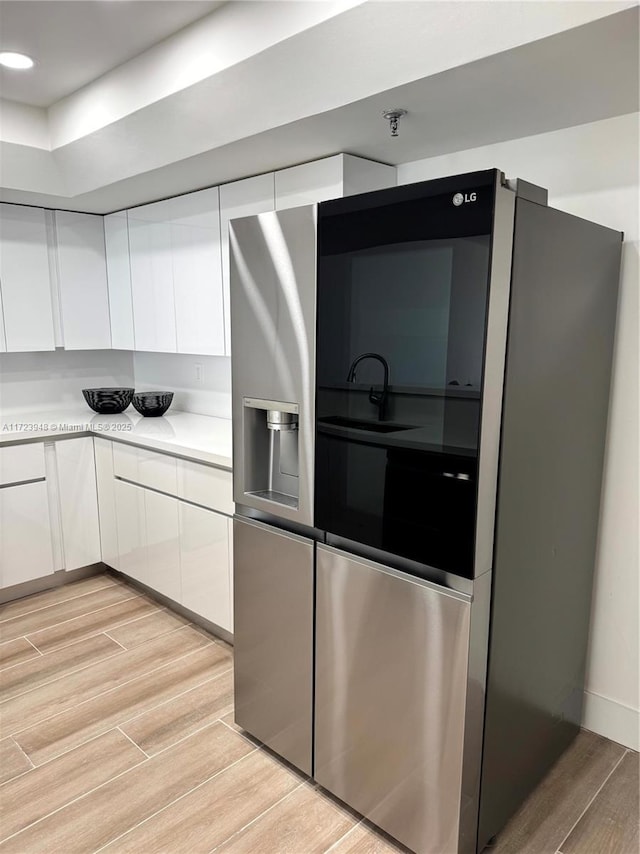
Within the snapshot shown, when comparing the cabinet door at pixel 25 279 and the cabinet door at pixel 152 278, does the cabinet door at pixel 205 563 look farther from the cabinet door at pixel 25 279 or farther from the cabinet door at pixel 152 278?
the cabinet door at pixel 25 279

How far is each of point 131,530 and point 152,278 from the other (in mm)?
1343

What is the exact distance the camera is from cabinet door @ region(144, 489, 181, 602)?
114 inches

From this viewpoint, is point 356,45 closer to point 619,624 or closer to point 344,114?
point 344,114

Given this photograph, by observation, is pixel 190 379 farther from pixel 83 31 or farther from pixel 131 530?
pixel 83 31

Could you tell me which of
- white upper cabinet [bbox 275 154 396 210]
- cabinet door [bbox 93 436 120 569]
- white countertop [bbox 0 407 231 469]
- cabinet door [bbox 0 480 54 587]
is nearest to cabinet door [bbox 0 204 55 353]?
white countertop [bbox 0 407 231 469]

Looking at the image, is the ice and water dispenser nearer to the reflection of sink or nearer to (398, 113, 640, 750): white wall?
the reflection of sink

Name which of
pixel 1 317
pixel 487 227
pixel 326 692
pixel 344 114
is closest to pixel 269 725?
pixel 326 692

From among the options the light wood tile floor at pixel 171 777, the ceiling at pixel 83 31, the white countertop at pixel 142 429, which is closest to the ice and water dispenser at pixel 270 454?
the white countertop at pixel 142 429

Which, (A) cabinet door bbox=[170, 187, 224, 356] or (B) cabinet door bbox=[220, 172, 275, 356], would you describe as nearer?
(B) cabinet door bbox=[220, 172, 275, 356]

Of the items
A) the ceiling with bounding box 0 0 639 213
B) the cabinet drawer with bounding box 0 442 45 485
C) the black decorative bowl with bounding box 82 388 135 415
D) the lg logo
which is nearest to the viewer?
the lg logo

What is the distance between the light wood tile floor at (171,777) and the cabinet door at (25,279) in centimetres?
166

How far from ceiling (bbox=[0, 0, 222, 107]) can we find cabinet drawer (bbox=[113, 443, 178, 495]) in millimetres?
1608

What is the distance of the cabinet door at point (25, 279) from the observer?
10.9 ft

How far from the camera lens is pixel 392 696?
1649mm
